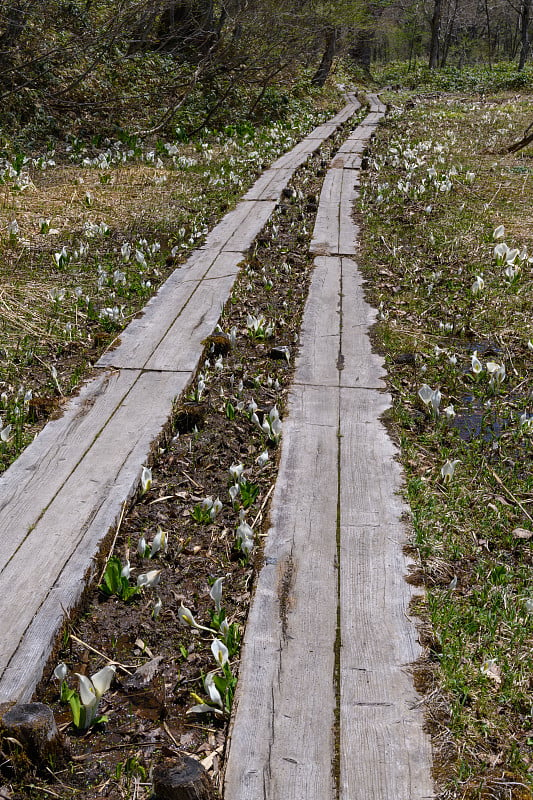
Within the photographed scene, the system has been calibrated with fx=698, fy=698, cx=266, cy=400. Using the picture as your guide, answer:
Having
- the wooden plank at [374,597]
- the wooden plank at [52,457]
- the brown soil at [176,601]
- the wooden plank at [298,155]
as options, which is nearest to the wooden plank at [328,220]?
the wooden plank at [298,155]

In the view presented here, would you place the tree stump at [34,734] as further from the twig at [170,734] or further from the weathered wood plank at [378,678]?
the weathered wood plank at [378,678]

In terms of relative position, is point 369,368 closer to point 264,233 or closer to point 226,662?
point 226,662

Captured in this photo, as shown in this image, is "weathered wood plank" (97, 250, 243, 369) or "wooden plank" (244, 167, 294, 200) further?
"wooden plank" (244, 167, 294, 200)

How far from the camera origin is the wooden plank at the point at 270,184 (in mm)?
8977

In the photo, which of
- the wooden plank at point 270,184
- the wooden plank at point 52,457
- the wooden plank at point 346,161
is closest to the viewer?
the wooden plank at point 52,457

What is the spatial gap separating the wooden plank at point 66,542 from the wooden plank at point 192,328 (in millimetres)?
529

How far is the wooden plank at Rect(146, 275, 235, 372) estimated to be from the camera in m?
4.63

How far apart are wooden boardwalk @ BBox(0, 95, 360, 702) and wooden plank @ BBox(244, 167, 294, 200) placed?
3.30m

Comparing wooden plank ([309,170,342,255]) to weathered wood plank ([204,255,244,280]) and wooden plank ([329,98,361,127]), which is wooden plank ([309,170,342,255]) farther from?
wooden plank ([329,98,361,127])

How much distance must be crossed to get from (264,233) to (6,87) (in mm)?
7044

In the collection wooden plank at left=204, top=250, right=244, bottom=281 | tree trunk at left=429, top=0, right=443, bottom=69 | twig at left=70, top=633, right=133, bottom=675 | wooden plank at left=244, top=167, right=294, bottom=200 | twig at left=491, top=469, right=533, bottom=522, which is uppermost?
tree trunk at left=429, top=0, right=443, bottom=69

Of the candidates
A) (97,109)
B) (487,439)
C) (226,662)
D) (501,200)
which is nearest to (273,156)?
(97,109)

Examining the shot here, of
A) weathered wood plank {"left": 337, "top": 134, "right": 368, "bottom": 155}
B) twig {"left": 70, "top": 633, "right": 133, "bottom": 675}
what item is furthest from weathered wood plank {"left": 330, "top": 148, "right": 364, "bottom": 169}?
twig {"left": 70, "top": 633, "right": 133, "bottom": 675}

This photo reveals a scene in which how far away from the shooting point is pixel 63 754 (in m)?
2.13
